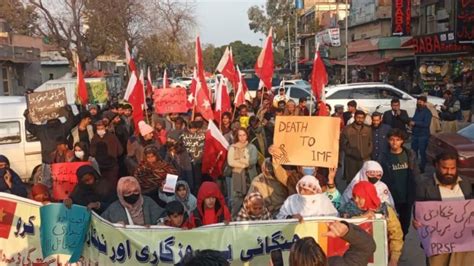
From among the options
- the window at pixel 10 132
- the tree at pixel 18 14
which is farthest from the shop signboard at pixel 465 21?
the tree at pixel 18 14

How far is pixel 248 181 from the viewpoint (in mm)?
7934

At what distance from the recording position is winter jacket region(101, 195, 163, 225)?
535 cm

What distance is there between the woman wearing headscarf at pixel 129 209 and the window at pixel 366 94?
14850 mm

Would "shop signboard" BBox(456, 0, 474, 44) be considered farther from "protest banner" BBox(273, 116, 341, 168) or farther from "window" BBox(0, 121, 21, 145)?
"protest banner" BBox(273, 116, 341, 168)

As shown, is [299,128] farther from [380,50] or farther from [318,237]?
[380,50]

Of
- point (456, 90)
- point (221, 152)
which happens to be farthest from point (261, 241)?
point (456, 90)

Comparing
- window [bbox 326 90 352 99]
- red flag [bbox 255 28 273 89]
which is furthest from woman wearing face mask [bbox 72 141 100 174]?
window [bbox 326 90 352 99]

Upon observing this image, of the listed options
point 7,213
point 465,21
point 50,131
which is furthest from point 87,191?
point 465,21

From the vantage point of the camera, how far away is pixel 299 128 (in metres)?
6.32

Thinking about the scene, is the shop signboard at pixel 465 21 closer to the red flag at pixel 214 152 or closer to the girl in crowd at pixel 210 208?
the red flag at pixel 214 152

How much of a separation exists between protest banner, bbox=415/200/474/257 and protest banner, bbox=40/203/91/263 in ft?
9.51

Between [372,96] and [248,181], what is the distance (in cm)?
1238

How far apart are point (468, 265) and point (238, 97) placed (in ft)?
32.8

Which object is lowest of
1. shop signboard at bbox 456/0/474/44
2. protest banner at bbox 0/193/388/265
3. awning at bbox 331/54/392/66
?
protest banner at bbox 0/193/388/265
